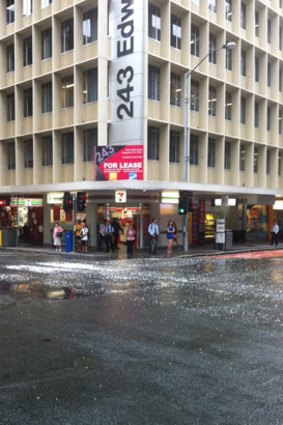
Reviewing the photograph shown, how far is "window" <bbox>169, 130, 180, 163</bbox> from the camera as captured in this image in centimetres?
2953

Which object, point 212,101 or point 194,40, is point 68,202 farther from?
point 194,40

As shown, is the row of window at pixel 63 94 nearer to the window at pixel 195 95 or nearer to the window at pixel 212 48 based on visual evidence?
the window at pixel 195 95

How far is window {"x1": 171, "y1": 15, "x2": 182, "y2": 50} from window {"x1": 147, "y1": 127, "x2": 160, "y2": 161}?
5.20 metres

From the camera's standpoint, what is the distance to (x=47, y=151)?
31.4m

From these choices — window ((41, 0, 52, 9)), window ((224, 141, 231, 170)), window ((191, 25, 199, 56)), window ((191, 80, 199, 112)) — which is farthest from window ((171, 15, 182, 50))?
window ((224, 141, 231, 170))

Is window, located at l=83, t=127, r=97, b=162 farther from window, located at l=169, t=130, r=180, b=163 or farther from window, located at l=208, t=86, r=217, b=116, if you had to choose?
window, located at l=208, t=86, r=217, b=116

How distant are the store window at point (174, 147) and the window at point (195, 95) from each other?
2019 mm

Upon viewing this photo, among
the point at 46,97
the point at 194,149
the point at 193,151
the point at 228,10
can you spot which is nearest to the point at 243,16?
the point at 228,10

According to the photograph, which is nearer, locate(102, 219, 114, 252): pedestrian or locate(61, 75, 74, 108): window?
locate(102, 219, 114, 252): pedestrian

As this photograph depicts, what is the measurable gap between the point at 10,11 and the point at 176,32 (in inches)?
482

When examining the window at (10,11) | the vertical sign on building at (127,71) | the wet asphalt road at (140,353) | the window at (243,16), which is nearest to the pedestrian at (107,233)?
the vertical sign on building at (127,71)

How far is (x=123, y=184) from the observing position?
81.1 ft

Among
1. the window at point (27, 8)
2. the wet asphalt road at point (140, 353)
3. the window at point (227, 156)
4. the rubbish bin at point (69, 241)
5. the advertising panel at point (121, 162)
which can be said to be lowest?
the wet asphalt road at point (140, 353)

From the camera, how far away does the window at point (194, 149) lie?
30.7 meters
